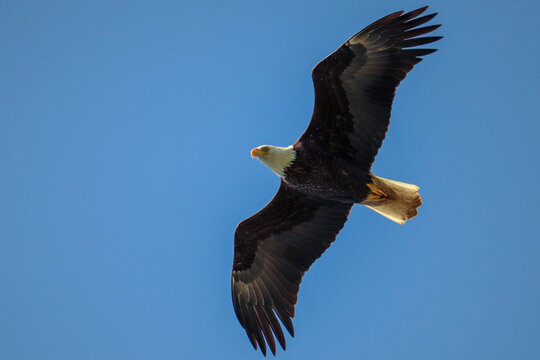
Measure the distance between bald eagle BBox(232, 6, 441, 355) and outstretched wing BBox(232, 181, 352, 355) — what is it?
0.02 m

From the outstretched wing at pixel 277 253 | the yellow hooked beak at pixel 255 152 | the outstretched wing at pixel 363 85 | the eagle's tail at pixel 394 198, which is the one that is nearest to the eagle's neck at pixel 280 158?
the yellow hooked beak at pixel 255 152

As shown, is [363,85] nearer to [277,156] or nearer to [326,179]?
[326,179]

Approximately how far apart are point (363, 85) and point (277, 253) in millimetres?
3891

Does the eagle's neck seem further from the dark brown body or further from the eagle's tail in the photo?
the eagle's tail

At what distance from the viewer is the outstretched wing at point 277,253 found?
38.5 ft

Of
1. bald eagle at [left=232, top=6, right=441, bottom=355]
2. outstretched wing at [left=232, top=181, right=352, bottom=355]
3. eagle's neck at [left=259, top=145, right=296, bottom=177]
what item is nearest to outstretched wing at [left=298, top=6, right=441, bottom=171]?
bald eagle at [left=232, top=6, right=441, bottom=355]

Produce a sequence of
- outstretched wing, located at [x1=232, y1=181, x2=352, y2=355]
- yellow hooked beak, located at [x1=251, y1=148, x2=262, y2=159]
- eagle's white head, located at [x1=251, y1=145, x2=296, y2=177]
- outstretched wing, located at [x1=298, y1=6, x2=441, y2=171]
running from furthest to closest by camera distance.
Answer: outstretched wing, located at [x1=232, y1=181, x2=352, y2=355] → yellow hooked beak, located at [x1=251, y1=148, x2=262, y2=159] → eagle's white head, located at [x1=251, y1=145, x2=296, y2=177] → outstretched wing, located at [x1=298, y1=6, x2=441, y2=171]

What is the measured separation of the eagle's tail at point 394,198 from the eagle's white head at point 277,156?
5.19 ft

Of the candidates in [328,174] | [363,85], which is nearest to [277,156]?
[328,174]

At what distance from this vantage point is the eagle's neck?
36.2ft

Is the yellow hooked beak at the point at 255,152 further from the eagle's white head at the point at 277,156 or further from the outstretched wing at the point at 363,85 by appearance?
the outstretched wing at the point at 363,85

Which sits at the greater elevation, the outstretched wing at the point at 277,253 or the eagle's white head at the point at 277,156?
the eagle's white head at the point at 277,156

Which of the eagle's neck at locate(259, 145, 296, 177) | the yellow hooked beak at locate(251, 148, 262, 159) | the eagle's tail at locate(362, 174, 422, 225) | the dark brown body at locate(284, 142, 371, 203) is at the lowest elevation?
the eagle's tail at locate(362, 174, 422, 225)

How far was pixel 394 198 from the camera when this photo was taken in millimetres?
11219
